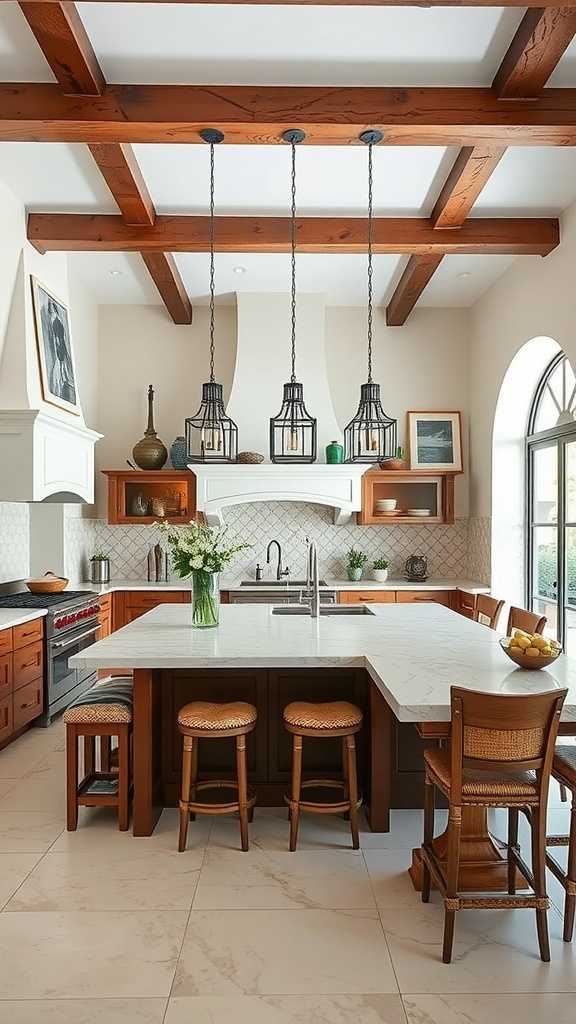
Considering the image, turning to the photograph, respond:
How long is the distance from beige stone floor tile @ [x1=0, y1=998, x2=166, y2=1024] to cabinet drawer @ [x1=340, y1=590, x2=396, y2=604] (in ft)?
14.8

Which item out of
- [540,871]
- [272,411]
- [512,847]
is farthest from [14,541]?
[540,871]

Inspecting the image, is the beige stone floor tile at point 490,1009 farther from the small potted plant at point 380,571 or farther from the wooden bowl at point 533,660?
the small potted plant at point 380,571

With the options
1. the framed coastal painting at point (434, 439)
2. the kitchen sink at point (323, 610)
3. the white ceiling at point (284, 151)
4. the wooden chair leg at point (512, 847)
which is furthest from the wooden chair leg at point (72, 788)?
the framed coastal painting at point (434, 439)

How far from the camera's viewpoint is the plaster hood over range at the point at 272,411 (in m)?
6.71

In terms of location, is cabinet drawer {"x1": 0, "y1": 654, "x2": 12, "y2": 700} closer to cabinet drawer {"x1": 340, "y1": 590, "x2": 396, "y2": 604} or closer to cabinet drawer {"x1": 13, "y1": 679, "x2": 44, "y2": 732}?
cabinet drawer {"x1": 13, "y1": 679, "x2": 44, "y2": 732}

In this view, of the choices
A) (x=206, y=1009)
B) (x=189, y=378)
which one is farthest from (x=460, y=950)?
(x=189, y=378)

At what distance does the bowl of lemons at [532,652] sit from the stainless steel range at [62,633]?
10.3 feet

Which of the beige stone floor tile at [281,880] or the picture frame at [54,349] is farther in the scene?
the picture frame at [54,349]

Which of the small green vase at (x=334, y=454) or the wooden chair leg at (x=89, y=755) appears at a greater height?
the small green vase at (x=334, y=454)

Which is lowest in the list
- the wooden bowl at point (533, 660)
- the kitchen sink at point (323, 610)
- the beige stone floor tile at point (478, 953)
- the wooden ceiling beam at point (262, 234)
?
the beige stone floor tile at point (478, 953)

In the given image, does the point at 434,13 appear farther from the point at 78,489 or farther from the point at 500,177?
the point at 78,489

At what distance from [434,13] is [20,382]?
3.23 meters

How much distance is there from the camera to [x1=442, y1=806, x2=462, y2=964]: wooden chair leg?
239 cm

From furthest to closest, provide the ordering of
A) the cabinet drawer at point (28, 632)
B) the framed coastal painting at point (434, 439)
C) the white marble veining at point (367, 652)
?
the framed coastal painting at point (434, 439) → the cabinet drawer at point (28, 632) → the white marble veining at point (367, 652)
